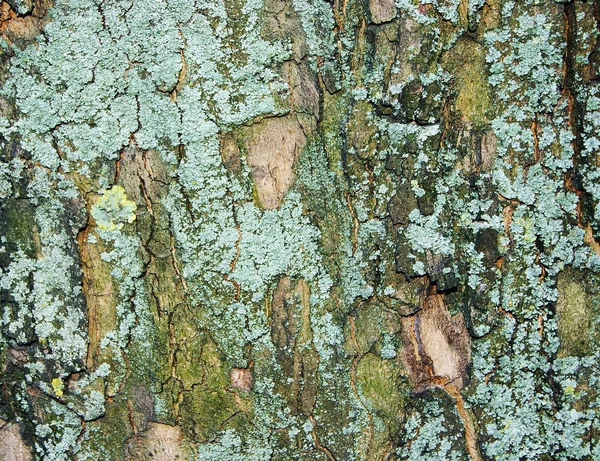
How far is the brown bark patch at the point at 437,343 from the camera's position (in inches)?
52.4

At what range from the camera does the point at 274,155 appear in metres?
1.30

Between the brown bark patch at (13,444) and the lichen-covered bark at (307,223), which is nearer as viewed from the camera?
the lichen-covered bark at (307,223)

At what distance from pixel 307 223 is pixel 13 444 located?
3.41 feet

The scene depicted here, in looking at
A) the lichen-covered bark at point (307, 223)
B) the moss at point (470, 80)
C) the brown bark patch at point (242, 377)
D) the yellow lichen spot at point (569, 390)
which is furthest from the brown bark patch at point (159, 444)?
the moss at point (470, 80)

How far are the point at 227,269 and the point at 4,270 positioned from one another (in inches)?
24.2

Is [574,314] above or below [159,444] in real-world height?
above

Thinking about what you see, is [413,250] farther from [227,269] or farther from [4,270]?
[4,270]

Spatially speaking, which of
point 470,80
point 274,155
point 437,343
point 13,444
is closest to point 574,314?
point 437,343

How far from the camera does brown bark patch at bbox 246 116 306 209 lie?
1.30 m

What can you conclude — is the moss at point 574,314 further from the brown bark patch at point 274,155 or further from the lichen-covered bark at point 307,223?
the brown bark patch at point 274,155

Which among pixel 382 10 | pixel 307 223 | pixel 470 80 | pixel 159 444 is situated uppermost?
pixel 382 10

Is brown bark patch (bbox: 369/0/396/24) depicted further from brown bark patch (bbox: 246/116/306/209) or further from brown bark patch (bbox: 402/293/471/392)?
brown bark patch (bbox: 402/293/471/392)

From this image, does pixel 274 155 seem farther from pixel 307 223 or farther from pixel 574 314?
pixel 574 314

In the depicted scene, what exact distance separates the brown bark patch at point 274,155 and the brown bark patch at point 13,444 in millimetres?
955
